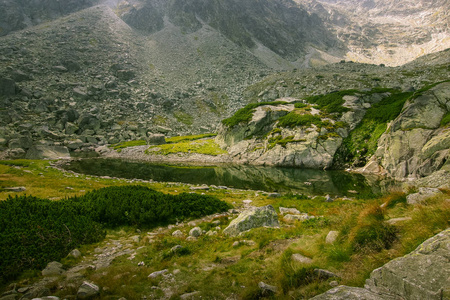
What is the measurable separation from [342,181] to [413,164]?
33.2 feet

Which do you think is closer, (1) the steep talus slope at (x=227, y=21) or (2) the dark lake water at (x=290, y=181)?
(2) the dark lake water at (x=290, y=181)

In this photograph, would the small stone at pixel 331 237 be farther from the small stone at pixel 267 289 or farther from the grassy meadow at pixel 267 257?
the small stone at pixel 267 289

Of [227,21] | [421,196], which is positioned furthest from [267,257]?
[227,21]

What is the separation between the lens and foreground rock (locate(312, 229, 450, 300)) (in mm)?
3670

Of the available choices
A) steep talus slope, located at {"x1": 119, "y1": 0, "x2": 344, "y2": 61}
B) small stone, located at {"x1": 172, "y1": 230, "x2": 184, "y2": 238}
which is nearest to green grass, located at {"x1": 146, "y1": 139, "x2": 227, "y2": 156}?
small stone, located at {"x1": 172, "y1": 230, "x2": 184, "y2": 238}

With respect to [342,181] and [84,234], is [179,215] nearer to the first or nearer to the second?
[84,234]

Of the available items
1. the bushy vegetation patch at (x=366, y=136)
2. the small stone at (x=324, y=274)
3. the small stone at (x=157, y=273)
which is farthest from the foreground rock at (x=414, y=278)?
the bushy vegetation patch at (x=366, y=136)

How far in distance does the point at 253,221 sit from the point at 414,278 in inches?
302

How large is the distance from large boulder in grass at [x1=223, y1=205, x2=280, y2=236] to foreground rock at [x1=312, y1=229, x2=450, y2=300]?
6.69 m

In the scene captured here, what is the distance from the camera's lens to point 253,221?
1123cm

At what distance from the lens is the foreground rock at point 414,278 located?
3670 mm

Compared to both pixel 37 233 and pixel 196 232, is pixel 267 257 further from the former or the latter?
pixel 37 233

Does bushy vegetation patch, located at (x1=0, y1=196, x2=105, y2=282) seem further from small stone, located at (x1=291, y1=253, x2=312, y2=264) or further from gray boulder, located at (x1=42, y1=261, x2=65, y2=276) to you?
small stone, located at (x1=291, y1=253, x2=312, y2=264)

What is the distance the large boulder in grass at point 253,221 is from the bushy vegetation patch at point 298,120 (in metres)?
43.5
